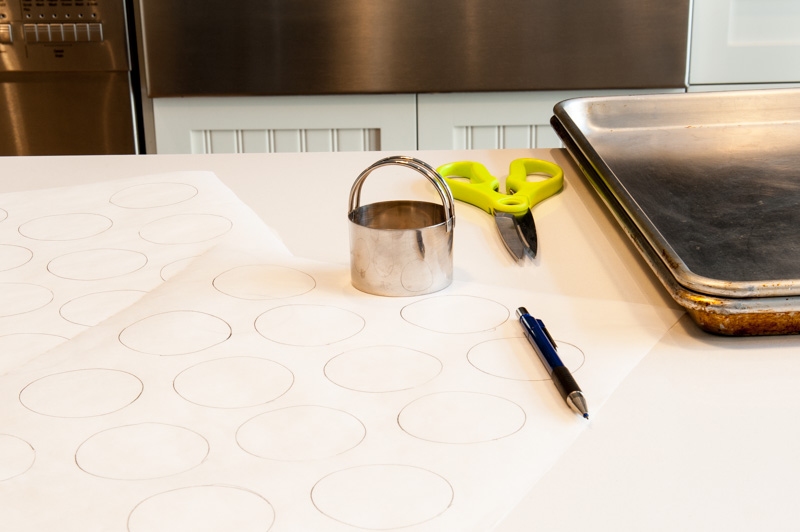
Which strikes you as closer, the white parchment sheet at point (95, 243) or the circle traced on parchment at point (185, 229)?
the white parchment sheet at point (95, 243)

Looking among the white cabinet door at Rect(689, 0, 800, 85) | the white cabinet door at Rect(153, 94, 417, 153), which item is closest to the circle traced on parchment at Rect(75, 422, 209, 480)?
the white cabinet door at Rect(153, 94, 417, 153)

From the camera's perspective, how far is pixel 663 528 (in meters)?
0.35

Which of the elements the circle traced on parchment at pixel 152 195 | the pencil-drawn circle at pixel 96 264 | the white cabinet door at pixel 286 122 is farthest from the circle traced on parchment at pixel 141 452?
the white cabinet door at pixel 286 122

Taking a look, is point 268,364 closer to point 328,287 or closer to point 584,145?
point 328,287

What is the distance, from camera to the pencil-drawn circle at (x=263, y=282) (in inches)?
21.9

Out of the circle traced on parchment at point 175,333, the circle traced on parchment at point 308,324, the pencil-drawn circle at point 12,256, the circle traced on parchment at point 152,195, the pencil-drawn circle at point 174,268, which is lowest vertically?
the circle traced on parchment at point 308,324

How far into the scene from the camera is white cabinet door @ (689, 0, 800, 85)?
5.00 ft

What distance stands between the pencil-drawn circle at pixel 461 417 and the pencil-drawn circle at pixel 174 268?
24 cm

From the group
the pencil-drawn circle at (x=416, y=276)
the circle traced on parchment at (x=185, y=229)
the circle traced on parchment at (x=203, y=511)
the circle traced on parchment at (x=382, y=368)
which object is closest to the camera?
the circle traced on parchment at (x=203, y=511)

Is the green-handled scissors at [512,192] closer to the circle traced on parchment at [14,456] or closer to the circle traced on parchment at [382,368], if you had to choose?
the circle traced on parchment at [382,368]

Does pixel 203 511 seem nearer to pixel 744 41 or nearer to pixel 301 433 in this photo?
pixel 301 433

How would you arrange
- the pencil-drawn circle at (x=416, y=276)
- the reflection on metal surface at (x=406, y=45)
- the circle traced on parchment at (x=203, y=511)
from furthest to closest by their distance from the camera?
the reflection on metal surface at (x=406, y=45), the pencil-drawn circle at (x=416, y=276), the circle traced on parchment at (x=203, y=511)

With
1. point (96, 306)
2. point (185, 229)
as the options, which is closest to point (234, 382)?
point (96, 306)

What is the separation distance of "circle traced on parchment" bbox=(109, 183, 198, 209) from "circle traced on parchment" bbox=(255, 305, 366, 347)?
0.81 ft
